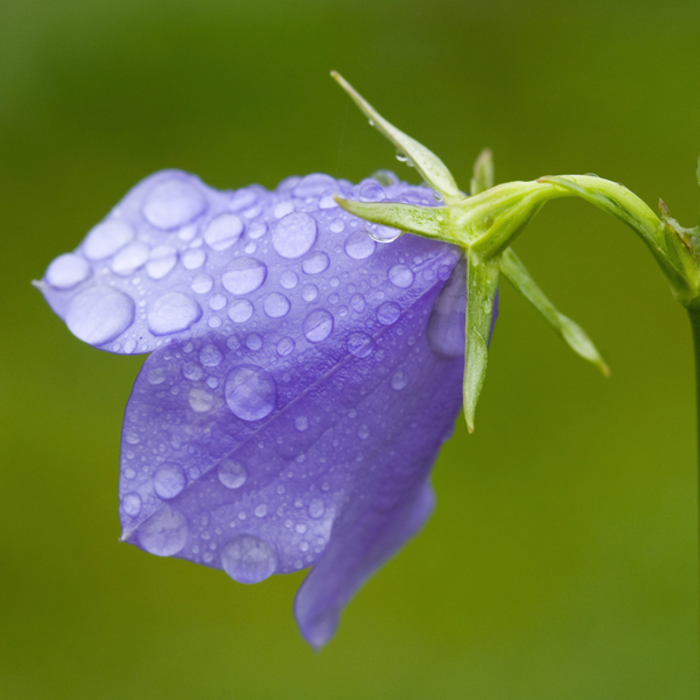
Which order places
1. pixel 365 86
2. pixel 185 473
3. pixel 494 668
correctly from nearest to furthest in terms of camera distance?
pixel 185 473, pixel 494 668, pixel 365 86

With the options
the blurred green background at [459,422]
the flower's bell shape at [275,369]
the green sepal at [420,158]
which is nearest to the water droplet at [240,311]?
the flower's bell shape at [275,369]

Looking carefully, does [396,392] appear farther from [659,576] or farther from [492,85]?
[492,85]

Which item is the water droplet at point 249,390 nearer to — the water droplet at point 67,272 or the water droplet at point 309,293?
the water droplet at point 309,293

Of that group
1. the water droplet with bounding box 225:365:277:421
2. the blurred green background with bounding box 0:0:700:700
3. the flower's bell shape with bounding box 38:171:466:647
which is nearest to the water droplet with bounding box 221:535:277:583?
the flower's bell shape with bounding box 38:171:466:647

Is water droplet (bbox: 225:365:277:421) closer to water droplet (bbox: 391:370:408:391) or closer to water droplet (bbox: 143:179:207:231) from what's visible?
water droplet (bbox: 391:370:408:391)

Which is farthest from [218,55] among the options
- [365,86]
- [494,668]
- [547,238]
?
[494,668]

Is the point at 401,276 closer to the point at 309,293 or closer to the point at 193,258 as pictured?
the point at 309,293

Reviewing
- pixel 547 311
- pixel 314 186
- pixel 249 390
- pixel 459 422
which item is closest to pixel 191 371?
pixel 249 390
